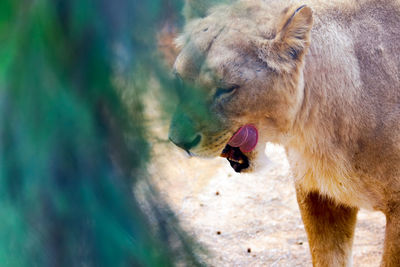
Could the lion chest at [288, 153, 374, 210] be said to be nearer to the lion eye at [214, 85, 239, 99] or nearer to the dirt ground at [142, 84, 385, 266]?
the lion eye at [214, 85, 239, 99]

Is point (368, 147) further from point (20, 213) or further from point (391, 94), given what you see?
point (20, 213)

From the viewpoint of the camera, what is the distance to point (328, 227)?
9.72 feet

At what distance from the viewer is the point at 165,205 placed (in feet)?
2.89

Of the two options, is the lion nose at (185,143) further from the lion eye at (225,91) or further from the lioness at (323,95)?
the lioness at (323,95)

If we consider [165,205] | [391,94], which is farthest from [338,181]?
[165,205]

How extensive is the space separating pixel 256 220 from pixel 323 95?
98.3 inches

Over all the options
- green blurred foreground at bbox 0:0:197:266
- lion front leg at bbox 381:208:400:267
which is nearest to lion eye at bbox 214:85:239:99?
lion front leg at bbox 381:208:400:267

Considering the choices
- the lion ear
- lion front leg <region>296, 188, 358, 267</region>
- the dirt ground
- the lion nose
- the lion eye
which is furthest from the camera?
the dirt ground

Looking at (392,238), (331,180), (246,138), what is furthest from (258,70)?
(392,238)

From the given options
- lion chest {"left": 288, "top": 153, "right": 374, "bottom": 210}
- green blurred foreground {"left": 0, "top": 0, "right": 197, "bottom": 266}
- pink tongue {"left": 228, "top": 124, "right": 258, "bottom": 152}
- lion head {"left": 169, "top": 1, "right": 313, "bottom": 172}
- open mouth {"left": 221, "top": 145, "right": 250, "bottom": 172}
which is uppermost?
green blurred foreground {"left": 0, "top": 0, "right": 197, "bottom": 266}

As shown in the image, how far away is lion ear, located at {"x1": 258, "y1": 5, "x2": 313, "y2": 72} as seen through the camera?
2.14 m

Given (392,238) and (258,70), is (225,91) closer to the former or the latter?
(258,70)

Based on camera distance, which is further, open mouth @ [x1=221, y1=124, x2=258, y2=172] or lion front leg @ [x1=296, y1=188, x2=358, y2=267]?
lion front leg @ [x1=296, y1=188, x2=358, y2=267]

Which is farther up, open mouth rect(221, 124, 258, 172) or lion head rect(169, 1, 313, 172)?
lion head rect(169, 1, 313, 172)
